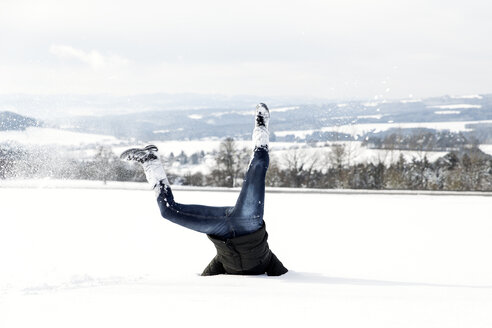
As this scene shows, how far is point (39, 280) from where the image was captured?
11.5 ft

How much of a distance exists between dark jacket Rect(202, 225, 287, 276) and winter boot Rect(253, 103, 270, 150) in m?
0.68

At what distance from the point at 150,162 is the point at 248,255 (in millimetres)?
1164

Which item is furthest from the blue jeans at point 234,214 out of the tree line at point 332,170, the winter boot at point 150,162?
the tree line at point 332,170

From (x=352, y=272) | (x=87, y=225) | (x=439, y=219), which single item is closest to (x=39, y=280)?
(x=352, y=272)

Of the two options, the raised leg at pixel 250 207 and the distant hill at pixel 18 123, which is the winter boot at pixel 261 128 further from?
the distant hill at pixel 18 123

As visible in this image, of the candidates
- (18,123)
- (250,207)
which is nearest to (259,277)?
(250,207)

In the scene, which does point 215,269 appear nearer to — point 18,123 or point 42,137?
point 18,123

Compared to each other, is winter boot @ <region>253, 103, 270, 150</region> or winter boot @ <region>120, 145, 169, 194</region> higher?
winter boot @ <region>253, 103, 270, 150</region>

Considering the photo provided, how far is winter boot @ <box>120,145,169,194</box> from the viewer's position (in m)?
4.14

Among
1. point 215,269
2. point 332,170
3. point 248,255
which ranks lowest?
point 215,269

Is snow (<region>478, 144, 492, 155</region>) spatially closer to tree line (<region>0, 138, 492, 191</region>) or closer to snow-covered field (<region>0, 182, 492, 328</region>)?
tree line (<region>0, 138, 492, 191</region>)

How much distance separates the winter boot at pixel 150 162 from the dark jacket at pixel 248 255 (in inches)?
27.7

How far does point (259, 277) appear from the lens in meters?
3.61

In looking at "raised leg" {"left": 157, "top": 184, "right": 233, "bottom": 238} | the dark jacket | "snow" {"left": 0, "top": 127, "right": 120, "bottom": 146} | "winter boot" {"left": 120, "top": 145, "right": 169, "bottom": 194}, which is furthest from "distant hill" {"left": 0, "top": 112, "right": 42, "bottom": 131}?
the dark jacket
